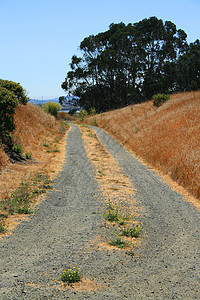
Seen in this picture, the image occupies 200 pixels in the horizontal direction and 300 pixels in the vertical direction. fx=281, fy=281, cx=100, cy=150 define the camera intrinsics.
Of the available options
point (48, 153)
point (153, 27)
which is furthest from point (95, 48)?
point (48, 153)

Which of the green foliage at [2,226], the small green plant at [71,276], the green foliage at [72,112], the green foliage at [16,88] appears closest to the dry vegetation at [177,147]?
the green foliage at [2,226]

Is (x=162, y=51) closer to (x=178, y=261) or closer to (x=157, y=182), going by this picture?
(x=157, y=182)

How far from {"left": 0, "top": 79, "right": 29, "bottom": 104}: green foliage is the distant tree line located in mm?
28422

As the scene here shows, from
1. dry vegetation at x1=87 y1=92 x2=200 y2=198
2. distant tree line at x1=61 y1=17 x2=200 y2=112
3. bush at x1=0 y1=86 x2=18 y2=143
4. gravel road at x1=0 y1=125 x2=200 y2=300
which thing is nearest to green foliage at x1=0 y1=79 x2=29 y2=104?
bush at x1=0 y1=86 x2=18 y2=143

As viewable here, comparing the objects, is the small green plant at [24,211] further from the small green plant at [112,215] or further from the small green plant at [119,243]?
the small green plant at [119,243]

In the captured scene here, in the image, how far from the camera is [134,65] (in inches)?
1897

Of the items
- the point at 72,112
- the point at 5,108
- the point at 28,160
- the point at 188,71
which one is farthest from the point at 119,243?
the point at 72,112

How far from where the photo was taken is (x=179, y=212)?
690cm

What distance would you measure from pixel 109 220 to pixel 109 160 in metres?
8.08

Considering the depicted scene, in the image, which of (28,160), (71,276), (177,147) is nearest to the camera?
(71,276)

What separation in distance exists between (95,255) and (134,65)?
47.1 m

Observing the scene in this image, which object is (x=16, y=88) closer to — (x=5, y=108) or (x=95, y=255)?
(x=5, y=108)

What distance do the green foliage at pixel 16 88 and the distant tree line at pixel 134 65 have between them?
93.2 feet

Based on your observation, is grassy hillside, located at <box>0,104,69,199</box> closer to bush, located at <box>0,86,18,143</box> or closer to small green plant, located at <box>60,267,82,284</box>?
bush, located at <box>0,86,18,143</box>
